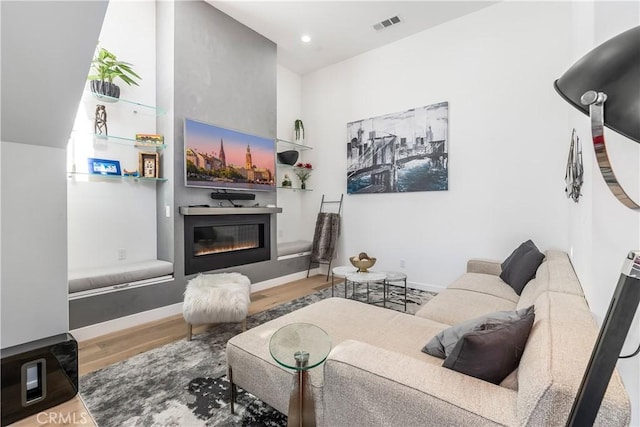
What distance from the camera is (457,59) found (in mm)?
3701

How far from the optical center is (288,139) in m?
5.18

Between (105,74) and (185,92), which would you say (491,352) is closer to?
(185,92)

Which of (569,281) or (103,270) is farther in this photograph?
(103,270)

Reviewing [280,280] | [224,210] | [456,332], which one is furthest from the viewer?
[280,280]

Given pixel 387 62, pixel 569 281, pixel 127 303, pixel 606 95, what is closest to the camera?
pixel 606 95

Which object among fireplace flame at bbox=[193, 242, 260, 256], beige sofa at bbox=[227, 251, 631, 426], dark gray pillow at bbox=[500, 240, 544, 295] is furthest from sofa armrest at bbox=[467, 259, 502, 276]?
fireplace flame at bbox=[193, 242, 260, 256]

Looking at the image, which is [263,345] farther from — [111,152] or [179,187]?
[111,152]

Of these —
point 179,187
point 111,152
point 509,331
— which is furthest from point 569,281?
point 111,152

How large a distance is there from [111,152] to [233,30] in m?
2.13

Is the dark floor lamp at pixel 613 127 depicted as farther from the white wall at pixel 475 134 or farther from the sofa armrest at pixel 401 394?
the white wall at pixel 475 134

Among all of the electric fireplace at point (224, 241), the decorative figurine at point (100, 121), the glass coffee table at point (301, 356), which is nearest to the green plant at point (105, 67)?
the decorative figurine at point (100, 121)

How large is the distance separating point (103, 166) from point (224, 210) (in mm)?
1270

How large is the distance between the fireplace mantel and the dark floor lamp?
130 inches

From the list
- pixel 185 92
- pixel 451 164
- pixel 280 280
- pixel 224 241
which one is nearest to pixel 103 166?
pixel 185 92
